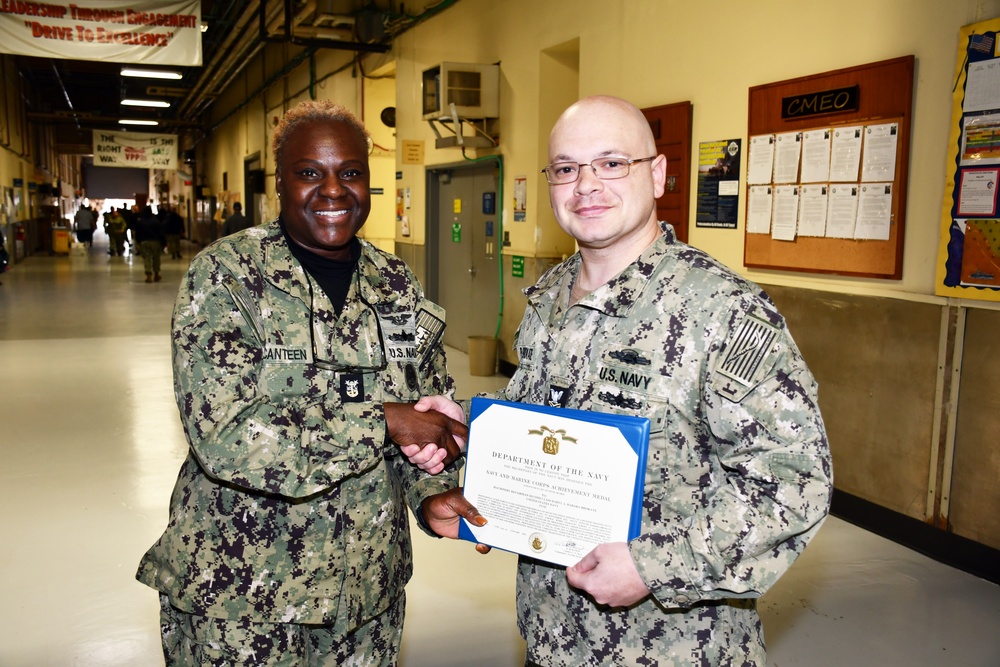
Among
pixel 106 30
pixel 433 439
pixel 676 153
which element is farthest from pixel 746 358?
pixel 106 30

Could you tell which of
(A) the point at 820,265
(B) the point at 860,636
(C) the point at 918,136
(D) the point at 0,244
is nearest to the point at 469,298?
(A) the point at 820,265

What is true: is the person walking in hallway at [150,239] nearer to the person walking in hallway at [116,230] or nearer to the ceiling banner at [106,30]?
the ceiling banner at [106,30]

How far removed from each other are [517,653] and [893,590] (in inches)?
61.4

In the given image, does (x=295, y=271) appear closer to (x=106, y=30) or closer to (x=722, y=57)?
(x=722, y=57)

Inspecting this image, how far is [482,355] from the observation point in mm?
6852

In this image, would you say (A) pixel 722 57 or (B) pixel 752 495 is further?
(A) pixel 722 57

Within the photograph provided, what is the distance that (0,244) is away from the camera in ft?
39.0

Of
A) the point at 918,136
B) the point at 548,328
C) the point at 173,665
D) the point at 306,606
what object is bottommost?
the point at 173,665

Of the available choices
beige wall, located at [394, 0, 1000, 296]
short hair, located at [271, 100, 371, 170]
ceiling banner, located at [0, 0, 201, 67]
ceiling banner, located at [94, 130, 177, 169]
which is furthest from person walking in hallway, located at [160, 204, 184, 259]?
short hair, located at [271, 100, 371, 170]

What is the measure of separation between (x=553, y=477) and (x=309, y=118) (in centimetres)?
89

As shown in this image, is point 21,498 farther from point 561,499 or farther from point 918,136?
point 918,136

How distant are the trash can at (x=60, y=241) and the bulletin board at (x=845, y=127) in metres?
20.6

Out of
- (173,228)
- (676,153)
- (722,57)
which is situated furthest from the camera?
(173,228)

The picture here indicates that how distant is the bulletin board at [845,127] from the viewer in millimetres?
3480
